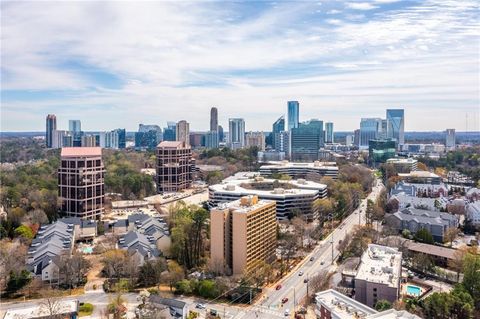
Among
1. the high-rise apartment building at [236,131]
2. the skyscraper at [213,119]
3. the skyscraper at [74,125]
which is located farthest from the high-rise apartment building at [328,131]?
the skyscraper at [74,125]

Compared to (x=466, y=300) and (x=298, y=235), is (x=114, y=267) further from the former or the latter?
(x=466, y=300)

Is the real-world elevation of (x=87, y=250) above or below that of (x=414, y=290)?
above

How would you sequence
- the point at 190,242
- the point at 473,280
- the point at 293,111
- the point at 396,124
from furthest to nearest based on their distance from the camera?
the point at 293,111, the point at 396,124, the point at 190,242, the point at 473,280

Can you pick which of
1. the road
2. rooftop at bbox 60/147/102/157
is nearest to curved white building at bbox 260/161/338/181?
the road

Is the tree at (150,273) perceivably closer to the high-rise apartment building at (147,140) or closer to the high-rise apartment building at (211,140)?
the high-rise apartment building at (211,140)

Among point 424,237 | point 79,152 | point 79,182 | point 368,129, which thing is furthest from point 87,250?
point 368,129

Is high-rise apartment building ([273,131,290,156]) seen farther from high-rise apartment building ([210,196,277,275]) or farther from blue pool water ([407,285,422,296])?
blue pool water ([407,285,422,296])

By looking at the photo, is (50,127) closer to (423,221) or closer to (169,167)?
(169,167)
